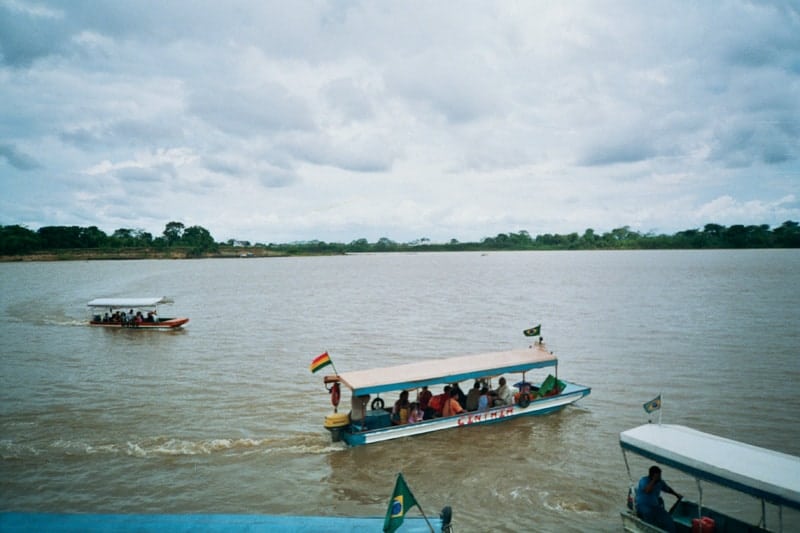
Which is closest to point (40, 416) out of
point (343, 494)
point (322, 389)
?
point (322, 389)

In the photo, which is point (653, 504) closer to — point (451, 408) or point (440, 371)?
point (440, 371)

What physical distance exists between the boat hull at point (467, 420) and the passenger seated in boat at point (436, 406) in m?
0.39

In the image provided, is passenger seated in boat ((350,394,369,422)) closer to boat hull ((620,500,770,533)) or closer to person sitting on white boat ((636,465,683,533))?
boat hull ((620,500,770,533))

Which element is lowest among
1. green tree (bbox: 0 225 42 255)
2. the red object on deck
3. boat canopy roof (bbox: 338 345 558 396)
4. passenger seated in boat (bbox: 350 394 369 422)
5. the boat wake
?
the boat wake

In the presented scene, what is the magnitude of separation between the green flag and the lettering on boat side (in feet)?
27.8

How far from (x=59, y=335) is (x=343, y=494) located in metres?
28.6

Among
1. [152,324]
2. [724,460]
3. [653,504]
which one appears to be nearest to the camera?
[724,460]

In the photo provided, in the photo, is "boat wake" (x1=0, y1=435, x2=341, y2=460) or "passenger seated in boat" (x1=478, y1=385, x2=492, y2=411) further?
"passenger seated in boat" (x1=478, y1=385, x2=492, y2=411)

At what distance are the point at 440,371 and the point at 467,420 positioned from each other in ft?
5.71

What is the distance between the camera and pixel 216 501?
1102 cm

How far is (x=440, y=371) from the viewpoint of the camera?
14133 mm

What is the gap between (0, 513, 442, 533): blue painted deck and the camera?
6.93 m

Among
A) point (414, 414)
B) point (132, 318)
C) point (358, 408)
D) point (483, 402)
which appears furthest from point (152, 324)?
point (483, 402)

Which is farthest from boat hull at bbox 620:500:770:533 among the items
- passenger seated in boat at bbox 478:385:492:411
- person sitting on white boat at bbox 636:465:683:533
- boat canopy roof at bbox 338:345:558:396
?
passenger seated in boat at bbox 478:385:492:411
